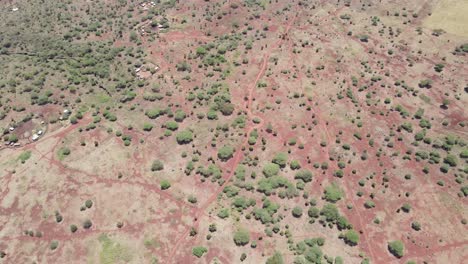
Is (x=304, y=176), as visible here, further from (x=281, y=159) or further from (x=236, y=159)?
(x=236, y=159)

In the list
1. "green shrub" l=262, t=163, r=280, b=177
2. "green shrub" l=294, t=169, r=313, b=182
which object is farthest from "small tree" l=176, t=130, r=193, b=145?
"green shrub" l=294, t=169, r=313, b=182

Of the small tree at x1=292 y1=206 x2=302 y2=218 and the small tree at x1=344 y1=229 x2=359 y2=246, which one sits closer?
the small tree at x1=344 y1=229 x2=359 y2=246

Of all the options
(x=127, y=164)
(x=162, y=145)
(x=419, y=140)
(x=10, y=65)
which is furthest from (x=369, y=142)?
(x=10, y=65)

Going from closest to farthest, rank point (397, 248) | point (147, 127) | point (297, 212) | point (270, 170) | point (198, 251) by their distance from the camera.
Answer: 1. point (198, 251)
2. point (397, 248)
3. point (297, 212)
4. point (270, 170)
5. point (147, 127)

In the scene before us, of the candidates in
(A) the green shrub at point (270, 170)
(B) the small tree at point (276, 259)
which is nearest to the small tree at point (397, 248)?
(B) the small tree at point (276, 259)

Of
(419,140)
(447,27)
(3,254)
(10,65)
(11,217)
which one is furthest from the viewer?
(447,27)

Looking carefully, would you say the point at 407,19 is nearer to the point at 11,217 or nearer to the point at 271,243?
the point at 271,243

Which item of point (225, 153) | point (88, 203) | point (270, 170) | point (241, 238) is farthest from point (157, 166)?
point (241, 238)

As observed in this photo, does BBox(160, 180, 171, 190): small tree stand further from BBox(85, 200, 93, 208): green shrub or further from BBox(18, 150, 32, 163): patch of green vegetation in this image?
BBox(18, 150, 32, 163): patch of green vegetation

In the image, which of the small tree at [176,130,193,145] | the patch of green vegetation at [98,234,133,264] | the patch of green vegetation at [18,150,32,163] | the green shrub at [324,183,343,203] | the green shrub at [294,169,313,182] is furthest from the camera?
the small tree at [176,130,193,145]
